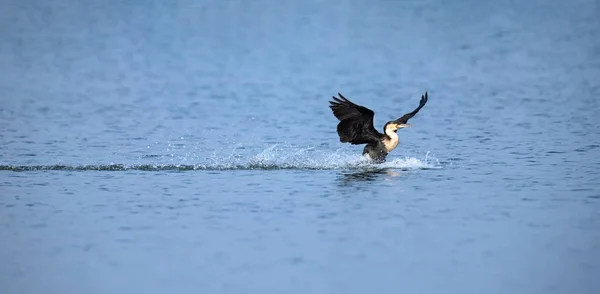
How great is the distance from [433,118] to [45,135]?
24.6 feet

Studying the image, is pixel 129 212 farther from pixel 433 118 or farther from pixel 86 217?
pixel 433 118

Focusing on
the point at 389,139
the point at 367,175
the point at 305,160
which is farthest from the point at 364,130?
the point at 305,160

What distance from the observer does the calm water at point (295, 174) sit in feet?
37.4

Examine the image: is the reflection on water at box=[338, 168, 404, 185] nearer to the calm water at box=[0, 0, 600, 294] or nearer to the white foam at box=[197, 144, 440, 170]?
the calm water at box=[0, 0, 600, 294]

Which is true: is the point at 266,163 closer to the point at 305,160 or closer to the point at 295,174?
the point at 305,160

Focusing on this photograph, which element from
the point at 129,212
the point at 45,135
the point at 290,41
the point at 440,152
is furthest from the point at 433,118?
the point at 290,41

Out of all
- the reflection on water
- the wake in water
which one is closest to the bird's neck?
the wake in water

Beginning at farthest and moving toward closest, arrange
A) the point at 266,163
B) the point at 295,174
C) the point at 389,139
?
the point at 389,139
the point at 266,163
the point at 295,174

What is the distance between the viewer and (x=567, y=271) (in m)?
11.3

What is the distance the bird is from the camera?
17.3 m

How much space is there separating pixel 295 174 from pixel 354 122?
50.6 inches

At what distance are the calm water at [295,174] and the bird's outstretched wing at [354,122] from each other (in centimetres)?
45

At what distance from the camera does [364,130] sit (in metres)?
17.8

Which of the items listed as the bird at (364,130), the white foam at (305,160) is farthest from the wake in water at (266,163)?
the bird at (364,130)
